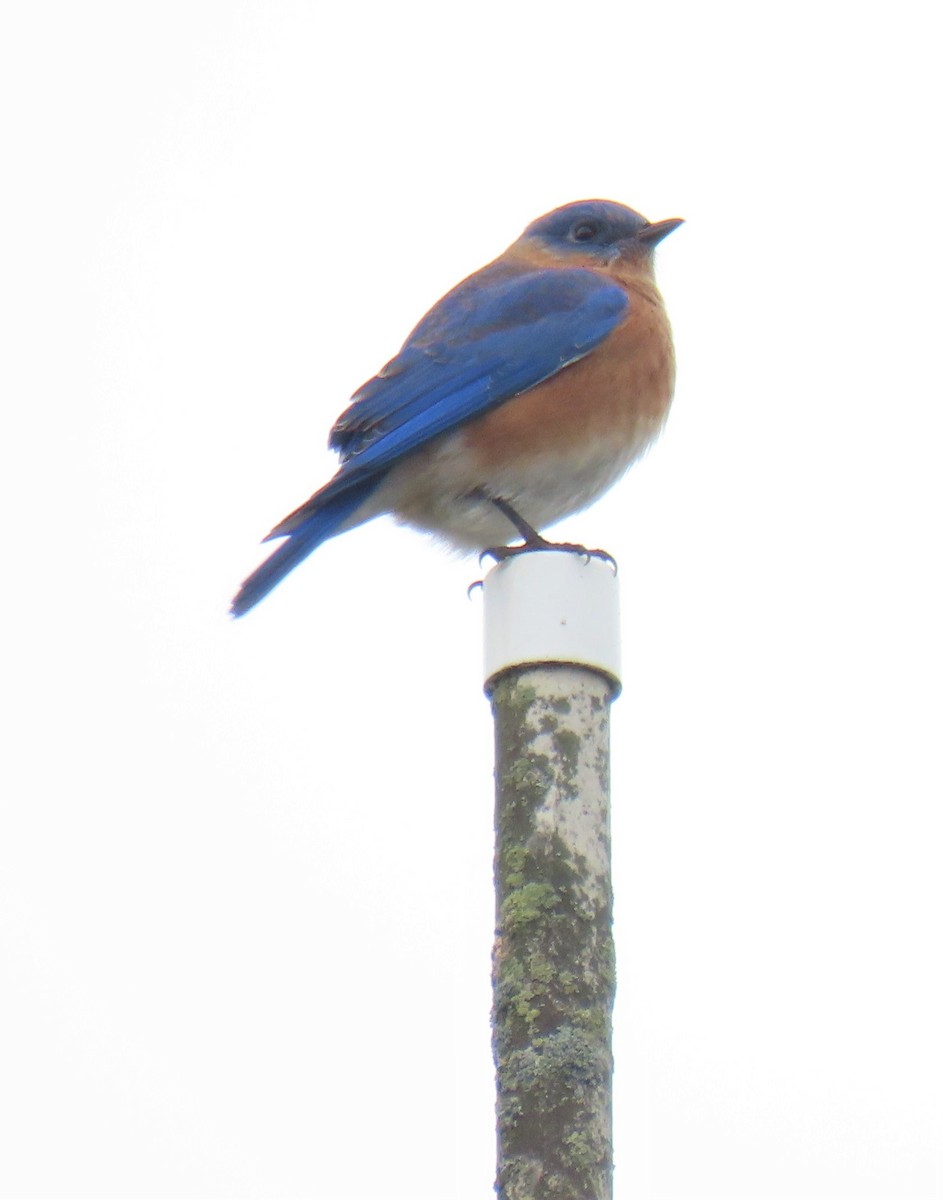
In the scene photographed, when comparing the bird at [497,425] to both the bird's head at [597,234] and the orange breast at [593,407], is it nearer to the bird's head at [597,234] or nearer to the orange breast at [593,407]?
the orange breast at [593,407]

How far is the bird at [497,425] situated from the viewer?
22.9 ft

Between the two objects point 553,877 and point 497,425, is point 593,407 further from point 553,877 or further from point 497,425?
point 553,877

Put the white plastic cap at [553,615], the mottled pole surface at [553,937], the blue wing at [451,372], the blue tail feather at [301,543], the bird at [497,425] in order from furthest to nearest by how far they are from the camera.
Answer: the bird at [497,425]
the blue wing at [451,372]
the blue tail feather at [301,543]
the white plastic cap at [553,615]
the mottled pole surface at [553,937]

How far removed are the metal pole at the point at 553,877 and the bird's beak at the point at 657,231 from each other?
4231 millimetres

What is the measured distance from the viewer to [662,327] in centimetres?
777

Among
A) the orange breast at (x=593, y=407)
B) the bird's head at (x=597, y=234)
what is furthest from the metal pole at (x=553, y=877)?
the bird's head at (x=597, y=234)

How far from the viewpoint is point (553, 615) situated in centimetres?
435

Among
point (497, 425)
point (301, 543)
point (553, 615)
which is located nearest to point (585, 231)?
point (497, 425)

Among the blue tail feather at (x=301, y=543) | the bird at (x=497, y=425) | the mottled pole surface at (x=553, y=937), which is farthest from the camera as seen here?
the bird at (x=497, y=425)

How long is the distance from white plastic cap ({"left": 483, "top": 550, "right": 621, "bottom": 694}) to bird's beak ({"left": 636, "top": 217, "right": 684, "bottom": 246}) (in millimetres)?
4189

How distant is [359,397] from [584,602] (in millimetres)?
3075

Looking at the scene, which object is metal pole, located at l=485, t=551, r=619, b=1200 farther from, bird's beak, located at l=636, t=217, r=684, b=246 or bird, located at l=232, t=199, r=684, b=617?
bird's beak, located at l=636, t=217, r=684, b=246

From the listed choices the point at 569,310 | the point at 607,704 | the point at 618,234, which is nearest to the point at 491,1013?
the point at 607,704

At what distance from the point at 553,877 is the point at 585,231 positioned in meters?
5.15
